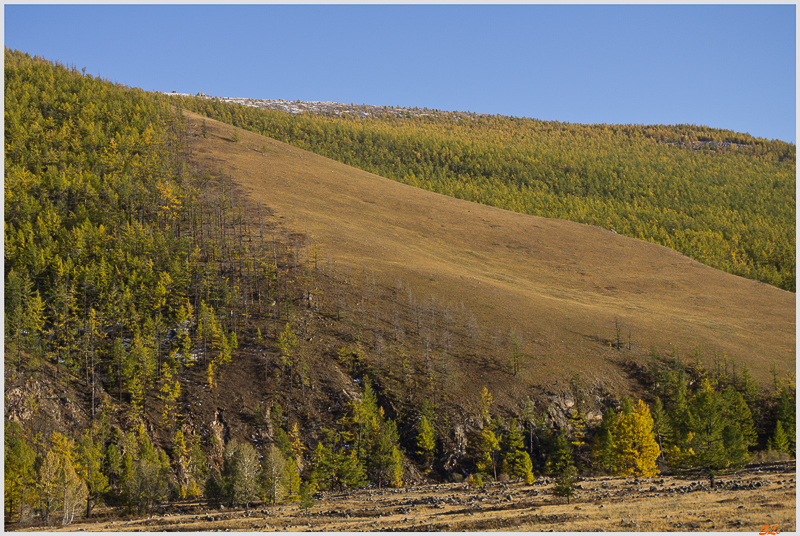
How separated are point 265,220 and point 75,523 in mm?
72208

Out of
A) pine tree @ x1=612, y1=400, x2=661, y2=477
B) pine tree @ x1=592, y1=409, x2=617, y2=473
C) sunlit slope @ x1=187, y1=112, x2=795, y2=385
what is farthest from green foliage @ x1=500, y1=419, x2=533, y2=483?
sunlit slope @ x1=187, y1=112, x2=795, y2=385

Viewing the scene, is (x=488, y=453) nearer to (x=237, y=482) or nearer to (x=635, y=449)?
(x=635, y=449)

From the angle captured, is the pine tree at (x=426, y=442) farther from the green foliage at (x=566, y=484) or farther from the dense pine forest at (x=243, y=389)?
the green foliage at (x=566, y=484)

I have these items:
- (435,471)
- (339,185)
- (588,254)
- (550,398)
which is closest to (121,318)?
(435,471)

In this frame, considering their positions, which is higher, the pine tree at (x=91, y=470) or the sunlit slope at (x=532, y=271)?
the sunlit slope at (x=532, y=271)

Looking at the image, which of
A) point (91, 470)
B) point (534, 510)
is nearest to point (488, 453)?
point (534, 510)

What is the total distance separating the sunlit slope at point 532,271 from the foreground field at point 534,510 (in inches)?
1069

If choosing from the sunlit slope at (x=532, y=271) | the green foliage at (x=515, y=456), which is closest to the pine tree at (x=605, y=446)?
the green foliage at (x=515, y=456)

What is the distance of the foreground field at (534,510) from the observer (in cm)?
3497

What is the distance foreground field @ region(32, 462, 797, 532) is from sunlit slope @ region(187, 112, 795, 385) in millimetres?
27149

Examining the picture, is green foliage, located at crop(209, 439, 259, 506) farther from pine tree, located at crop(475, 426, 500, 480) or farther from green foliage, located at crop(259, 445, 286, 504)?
pine tree, located at crop(475, 426, 500, 480)

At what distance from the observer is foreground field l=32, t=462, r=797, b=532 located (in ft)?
115

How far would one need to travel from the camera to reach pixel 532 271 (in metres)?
122

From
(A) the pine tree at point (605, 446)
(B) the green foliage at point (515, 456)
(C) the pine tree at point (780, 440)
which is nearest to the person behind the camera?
(A) the pine tree at point (605, 446)
